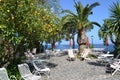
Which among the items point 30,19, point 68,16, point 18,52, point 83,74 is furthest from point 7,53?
point 68,16

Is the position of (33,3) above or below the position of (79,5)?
below

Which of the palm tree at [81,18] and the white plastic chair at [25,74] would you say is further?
the palm tree at [81,18]

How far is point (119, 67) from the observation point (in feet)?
54.6

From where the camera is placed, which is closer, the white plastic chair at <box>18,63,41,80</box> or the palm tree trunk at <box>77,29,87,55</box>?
the white plastic chair at <box>18,63,41,80</box>

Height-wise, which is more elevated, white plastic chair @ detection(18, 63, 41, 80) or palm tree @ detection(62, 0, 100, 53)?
palm tree @ detection(62, 0, 100, 53)

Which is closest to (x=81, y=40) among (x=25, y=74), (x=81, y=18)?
(x=81, y=18)

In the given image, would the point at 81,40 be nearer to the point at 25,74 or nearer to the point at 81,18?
the point at 81,18

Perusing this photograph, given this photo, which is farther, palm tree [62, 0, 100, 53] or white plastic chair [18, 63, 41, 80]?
palm tree [62, 0, 100, 53]

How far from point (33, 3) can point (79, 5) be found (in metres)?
13.9

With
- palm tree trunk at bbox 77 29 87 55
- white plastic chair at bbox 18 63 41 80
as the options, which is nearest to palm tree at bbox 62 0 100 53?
palm tree trunk at bbox 77 29 87 55

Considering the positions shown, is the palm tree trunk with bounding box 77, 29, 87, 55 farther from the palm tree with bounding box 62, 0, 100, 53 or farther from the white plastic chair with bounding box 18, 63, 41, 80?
the white plastic chair with bounding box 18, 63, 41, 80

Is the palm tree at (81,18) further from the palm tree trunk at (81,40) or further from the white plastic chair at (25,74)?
the white plastic chair at (25,74)

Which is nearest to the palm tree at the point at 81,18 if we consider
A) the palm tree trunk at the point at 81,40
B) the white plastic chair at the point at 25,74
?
the palm tree trunk at the point at 81,40

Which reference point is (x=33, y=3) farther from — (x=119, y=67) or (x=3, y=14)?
(x=119, y=67)
